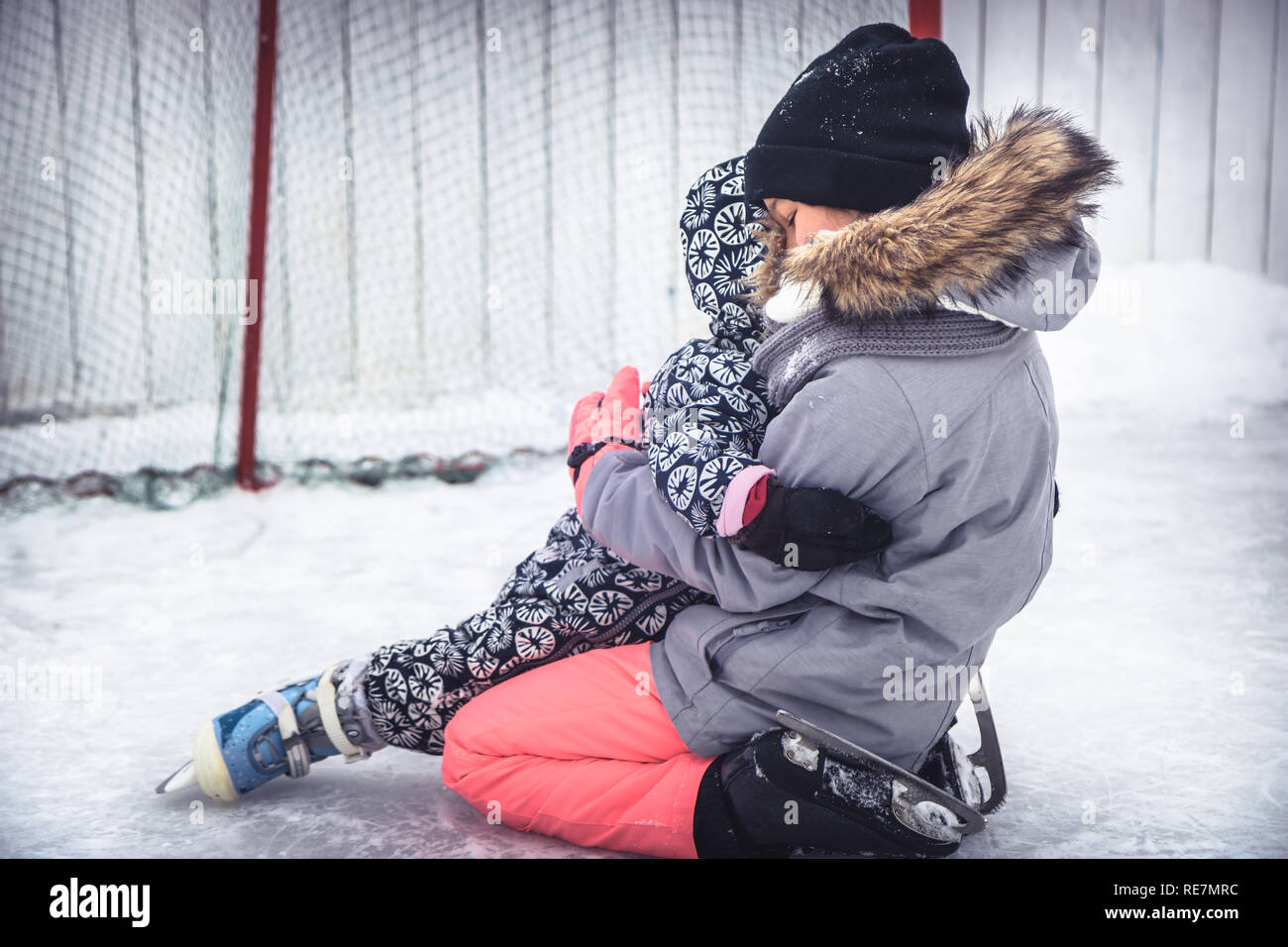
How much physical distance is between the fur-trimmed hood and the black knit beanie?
0.13 ft

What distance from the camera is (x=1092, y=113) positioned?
456cm

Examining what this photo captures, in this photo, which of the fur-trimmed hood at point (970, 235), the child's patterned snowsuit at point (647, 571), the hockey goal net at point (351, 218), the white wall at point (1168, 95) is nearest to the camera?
the fur-trimmed hood at point (970, 235)

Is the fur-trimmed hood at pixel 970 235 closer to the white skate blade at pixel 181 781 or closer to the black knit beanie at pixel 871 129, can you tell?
the black knit beanie at pixel 871 129

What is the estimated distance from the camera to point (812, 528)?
3.29ft

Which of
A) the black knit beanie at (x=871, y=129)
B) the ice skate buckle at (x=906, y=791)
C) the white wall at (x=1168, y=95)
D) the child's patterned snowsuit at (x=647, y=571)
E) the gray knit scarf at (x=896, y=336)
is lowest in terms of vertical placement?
the ice skate buckle at (x=906, y=791)

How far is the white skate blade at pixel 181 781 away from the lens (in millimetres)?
1359

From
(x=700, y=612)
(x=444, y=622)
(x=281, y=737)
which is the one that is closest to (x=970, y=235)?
(x=700, y=612)

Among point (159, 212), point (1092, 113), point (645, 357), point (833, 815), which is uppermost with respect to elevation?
point (1092, 113)

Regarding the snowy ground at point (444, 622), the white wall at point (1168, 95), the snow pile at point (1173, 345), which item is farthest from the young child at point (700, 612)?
the white wall at point (1168, 95)

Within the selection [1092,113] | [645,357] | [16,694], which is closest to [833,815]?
[16,694]

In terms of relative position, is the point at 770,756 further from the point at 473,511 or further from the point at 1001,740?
the point at 473,511

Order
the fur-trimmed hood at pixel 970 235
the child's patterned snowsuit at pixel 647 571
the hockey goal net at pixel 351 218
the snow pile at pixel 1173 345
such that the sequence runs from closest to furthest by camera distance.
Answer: the fur-trimmed hood at pixel 970 235 < the child's patterned snowsuit at pixel 647 571 < the hockey goal net at pixel 351 218 < the snow pile at pixel 1173 345
